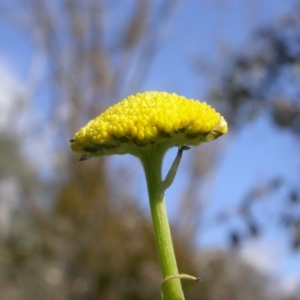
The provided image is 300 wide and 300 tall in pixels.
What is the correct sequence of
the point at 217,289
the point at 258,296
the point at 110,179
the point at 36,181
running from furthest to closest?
1. the point at 36,181
2. the point at 258,296
3. the point at 110,179
4. the point at 217,289

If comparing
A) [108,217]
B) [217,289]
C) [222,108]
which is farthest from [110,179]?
[222,108]

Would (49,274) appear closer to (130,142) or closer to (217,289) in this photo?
(217,289)

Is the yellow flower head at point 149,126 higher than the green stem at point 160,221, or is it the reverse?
the yellow flower head at point 149,126

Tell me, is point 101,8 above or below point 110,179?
above

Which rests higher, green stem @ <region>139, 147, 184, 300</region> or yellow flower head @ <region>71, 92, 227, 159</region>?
yellow flower head @ <region>71, 92, 227, 159</region>
